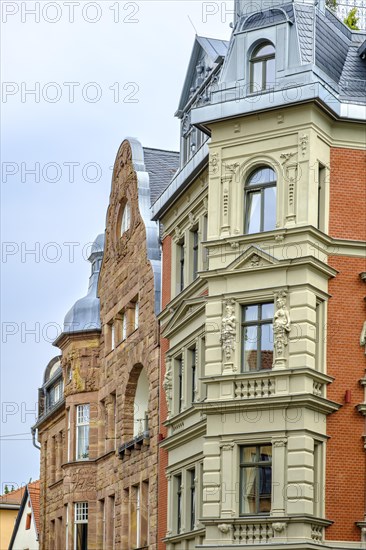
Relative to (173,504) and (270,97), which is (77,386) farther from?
(270,97)

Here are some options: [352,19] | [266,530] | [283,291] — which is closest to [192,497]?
[266,530]

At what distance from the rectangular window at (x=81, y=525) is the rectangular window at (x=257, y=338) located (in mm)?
18542

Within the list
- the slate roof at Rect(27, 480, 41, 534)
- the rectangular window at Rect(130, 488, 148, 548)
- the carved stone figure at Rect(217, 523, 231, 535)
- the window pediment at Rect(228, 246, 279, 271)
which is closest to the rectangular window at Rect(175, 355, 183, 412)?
the rectangular window at Rect(130, 488, 148, 548)

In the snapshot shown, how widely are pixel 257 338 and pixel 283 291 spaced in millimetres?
1446

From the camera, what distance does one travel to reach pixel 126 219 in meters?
52.3

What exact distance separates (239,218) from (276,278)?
2.07 m

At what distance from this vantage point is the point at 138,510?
48344mm

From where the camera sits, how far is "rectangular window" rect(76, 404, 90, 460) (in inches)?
2180

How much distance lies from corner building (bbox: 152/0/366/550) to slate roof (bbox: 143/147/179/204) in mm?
9885

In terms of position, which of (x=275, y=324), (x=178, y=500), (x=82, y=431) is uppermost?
(x=275, y=324)

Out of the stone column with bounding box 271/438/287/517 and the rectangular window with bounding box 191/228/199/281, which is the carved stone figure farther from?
the rectangular window with bounding box 191/228/199/281

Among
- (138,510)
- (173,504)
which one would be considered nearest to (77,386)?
(138,510)

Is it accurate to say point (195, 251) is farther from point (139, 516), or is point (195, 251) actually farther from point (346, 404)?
point (139, 516)

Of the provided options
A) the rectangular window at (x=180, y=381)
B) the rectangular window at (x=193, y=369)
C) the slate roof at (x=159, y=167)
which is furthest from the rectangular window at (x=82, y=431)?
the rectangular window at (x=193, y=369)
